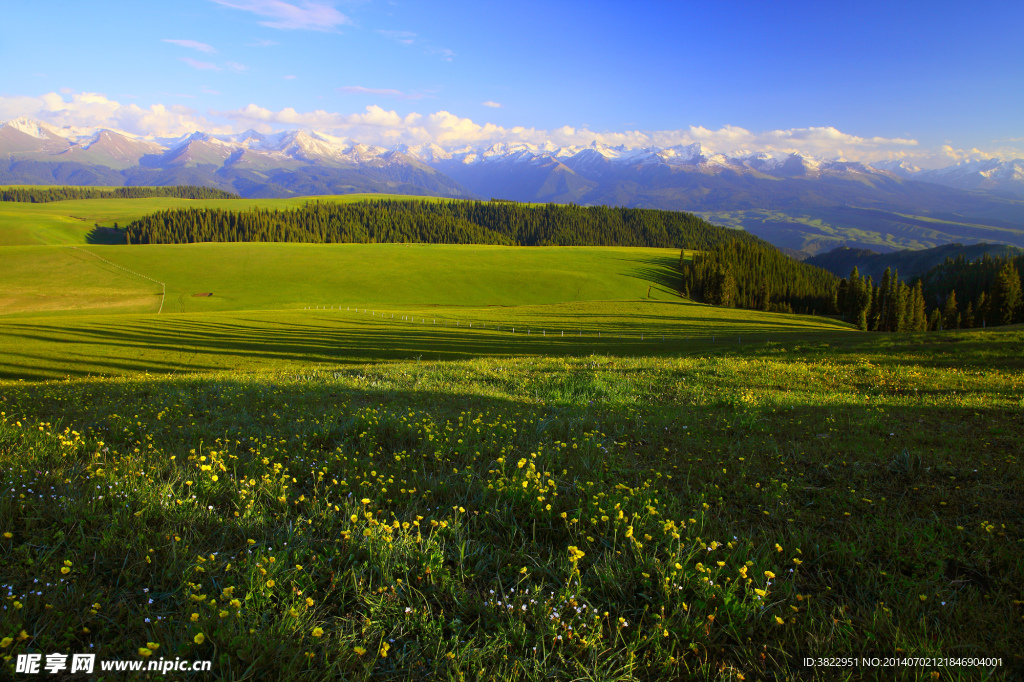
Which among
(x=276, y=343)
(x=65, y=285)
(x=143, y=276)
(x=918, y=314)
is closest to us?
(x=276, y=343)

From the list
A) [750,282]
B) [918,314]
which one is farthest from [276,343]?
[750,282]

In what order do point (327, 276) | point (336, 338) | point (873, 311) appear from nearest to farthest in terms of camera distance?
point (336, 338)
point (327, 276)
point (873, 311)

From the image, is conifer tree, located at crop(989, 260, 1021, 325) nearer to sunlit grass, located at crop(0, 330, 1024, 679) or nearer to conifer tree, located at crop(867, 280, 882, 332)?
conifer tree, located at crop(867, 280, 882, 332)

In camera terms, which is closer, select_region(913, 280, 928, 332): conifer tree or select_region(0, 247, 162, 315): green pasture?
select_region(0, 247, 162, 315): green pasture

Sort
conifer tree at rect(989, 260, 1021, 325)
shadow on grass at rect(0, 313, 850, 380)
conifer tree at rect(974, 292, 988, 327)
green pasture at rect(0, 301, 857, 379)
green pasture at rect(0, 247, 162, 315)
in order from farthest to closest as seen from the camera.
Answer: conifer tree at rect(974, 292, 988, 327)
conifer tree at rect(989, 260, 1021, 325)
green pasture at rect(0, 247, 162, 315)
green pasture at rect(0, 301, 857, 379)
shadow on grass at rect(0, 313, 850, 380)

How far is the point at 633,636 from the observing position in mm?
3402

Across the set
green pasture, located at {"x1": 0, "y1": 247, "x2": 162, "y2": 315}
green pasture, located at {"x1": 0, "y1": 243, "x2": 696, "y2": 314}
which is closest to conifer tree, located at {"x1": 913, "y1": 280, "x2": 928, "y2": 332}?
green pasture, located at {"x1": 0, "y1": 243, "x2": 696, "y2": 314}

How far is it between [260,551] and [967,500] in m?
7.62

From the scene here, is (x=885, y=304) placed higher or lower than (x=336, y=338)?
higher

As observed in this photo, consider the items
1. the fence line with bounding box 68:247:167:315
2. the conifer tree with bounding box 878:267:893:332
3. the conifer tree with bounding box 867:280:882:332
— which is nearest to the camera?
the fence line with bounding box 68:247:167:315

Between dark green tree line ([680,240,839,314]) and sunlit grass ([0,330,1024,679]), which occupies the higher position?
dark green tree line ([680,240,839,314])

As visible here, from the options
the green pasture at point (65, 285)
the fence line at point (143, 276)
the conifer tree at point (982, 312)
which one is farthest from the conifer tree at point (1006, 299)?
the green pasture at point (65, 285)

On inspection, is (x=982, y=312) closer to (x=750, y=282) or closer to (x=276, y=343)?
(x=750, y=282)

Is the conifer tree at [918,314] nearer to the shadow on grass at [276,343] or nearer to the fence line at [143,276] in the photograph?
the shadow on grass at [276,343]
